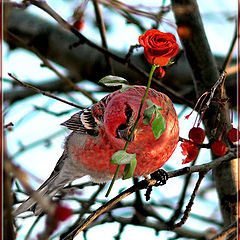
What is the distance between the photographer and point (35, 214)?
278 cm

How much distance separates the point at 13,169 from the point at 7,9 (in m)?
0.53

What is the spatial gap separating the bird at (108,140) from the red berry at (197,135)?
151 millimetres

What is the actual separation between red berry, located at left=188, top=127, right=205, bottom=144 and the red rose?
2.09ft

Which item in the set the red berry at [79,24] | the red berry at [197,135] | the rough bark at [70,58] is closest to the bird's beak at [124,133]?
the red berry at [197,135]

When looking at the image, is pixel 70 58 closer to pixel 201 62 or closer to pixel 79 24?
pixel 79 24

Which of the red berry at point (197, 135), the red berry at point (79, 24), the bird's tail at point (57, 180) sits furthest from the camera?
the red berry at point (79, 24)

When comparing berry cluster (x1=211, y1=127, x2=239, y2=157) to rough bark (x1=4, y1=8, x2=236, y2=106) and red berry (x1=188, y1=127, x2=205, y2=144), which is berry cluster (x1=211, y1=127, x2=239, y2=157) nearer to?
red berry (x1=188, y1=127, x2=205, y2=144)

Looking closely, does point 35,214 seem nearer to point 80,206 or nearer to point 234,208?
point 80,206

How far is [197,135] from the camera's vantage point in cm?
202

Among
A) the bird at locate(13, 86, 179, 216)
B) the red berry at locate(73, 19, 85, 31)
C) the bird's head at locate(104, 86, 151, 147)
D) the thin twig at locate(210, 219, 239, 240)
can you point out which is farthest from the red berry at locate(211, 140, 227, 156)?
the red berry at locate(73, 19, 85, 31)

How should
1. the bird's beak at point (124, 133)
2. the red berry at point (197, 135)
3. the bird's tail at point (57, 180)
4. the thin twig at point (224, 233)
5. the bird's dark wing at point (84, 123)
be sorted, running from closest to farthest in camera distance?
the thin twig at point (224, 233)
the bird's beak at point (124, 133)
the red berry at point (197, 135)
the bird's dark wing at point (84, 123)
the bird's tail at point (57, 180)

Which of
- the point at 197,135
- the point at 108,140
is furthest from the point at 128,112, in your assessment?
the point at 108,140

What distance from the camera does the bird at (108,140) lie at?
186 centimetres

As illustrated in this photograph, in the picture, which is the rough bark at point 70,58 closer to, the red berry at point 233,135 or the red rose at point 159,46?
the red berry at point 233,135
